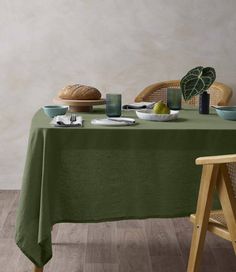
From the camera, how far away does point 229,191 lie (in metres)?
2.18

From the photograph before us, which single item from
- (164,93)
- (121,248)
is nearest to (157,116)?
(121,248)

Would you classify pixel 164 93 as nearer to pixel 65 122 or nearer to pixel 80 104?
pixel 80 104

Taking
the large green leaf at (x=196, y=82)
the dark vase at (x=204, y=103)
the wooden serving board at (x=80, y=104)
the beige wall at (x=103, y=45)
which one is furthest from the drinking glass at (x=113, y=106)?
the beige wall at (x=103, y=45)

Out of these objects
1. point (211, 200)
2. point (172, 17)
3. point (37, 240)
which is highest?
point (172, 17)

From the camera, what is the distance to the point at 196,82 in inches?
109

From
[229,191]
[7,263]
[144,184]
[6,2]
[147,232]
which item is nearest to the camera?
[229,191]

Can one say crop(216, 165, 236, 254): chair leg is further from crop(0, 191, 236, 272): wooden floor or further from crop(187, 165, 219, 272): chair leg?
crop(0, 191, 236, 272): wooden floor

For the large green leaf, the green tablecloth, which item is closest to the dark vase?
the large green leaf

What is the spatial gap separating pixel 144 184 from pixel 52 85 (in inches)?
70.3

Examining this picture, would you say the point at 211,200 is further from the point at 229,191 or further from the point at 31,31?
the point at 31,31

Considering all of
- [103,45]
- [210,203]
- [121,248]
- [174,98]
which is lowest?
[121,248]

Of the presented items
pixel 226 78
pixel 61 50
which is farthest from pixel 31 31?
pixel 226 78

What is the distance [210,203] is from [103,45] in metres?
1.98

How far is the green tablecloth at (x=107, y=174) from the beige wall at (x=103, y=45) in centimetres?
160
